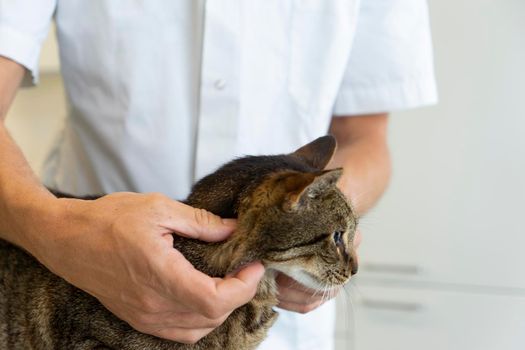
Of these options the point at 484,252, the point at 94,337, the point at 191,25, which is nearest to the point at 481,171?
the point at 484,252

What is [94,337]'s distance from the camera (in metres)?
0.71

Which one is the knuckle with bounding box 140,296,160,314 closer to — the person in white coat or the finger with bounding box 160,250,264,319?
the finger with bounding box 160,250,264,319

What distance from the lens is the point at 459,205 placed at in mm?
1621

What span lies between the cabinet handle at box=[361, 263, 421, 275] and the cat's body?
0.99 metres

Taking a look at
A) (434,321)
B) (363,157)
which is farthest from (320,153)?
(434,321)

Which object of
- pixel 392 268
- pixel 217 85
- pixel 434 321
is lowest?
pixel 434 321

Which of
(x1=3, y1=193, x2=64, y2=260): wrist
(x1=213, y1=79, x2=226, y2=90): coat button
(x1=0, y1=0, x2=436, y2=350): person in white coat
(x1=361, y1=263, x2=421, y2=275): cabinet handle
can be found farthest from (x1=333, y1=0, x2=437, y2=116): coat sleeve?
(x1=361, y1=263, x2=421, y2=275): cabinet handle

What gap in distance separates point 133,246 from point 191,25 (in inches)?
16.4

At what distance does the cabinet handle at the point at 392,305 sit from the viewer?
5.50 ft

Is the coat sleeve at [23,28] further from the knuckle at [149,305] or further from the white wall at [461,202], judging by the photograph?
the white wall at [461,202]

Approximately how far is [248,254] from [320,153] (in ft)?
0.58

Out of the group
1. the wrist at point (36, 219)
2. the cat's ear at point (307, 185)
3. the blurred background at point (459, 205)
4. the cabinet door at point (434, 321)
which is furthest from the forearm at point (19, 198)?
the cabinet door at point (434, 321)

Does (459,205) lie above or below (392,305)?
above

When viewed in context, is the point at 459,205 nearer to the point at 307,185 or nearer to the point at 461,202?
the point at 461,202
